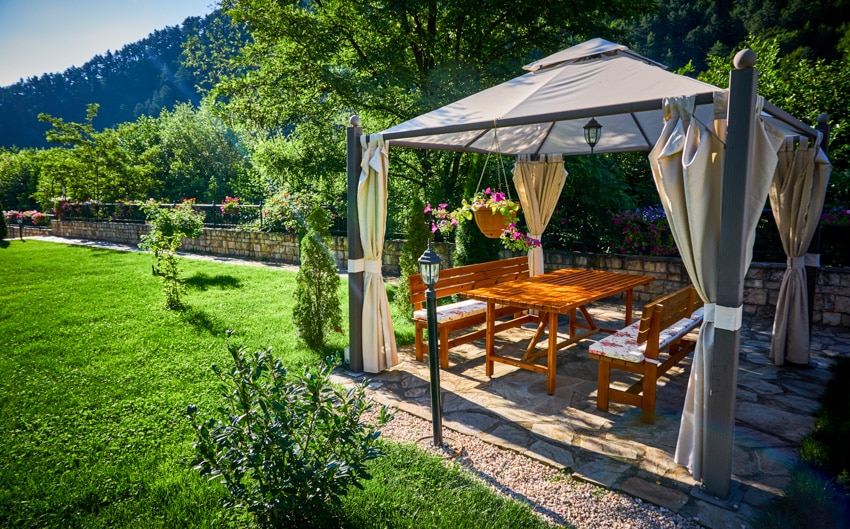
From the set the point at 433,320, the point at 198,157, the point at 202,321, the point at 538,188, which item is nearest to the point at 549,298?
the point at 433,320

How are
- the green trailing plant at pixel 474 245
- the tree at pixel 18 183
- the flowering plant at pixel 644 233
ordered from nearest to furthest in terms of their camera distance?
the flowering plant at pixel 644 233 < the green trailing plant at pixel 474 245 < the tree at pixel 18 183

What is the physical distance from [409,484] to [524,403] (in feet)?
5.33

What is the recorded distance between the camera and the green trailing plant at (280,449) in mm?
2365

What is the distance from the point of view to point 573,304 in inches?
171

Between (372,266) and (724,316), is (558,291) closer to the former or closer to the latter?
(372,266)

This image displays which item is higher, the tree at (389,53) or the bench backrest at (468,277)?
the tree at (389,53)

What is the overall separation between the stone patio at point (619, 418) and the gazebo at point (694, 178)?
0.24 metres

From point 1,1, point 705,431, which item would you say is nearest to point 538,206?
point 705,431

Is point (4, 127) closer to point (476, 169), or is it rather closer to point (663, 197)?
point (476, 169)

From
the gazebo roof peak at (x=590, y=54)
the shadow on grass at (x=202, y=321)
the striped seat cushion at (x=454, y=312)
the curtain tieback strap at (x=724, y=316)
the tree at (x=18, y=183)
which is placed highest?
the tree at (x=18, y=183)

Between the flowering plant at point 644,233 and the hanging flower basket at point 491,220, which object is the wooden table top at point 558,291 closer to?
the hanging flower basket at point 491,220

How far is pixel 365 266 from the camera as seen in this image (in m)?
5.05

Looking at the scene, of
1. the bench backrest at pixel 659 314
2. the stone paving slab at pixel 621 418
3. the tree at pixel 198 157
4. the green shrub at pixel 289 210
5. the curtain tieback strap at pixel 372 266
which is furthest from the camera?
the tree at pixel 198 157

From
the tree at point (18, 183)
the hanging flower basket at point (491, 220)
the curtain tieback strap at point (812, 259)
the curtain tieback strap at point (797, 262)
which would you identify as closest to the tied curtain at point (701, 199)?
the hanging flower basket at point (491, 220)
